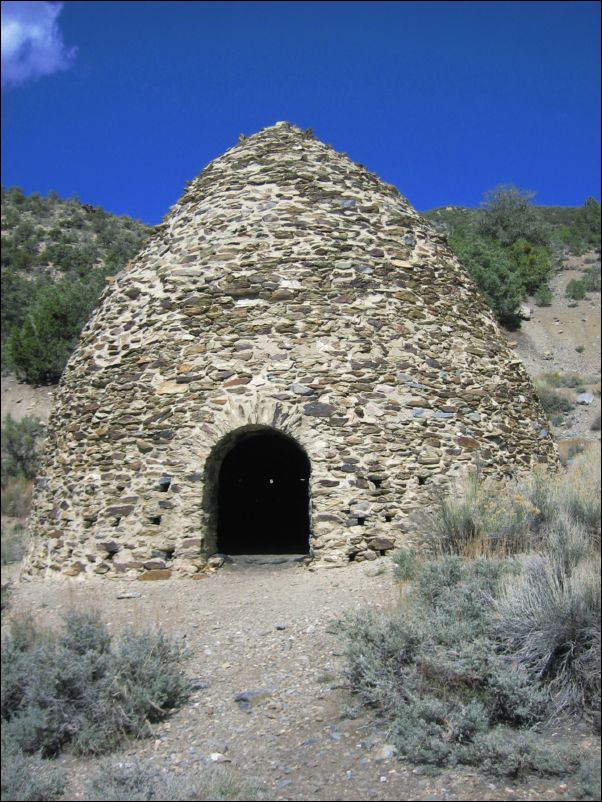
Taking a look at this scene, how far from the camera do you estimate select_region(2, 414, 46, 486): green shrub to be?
1812 centimetres

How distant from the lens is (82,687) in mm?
4871

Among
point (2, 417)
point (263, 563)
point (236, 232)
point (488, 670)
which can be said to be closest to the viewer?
point (488, 670)

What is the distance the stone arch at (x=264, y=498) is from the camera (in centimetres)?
1111

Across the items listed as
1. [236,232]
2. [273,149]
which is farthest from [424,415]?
[273,149]

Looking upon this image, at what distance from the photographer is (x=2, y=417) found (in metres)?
21.8

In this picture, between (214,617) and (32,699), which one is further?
(214,617)

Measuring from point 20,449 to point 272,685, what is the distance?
14820 mm

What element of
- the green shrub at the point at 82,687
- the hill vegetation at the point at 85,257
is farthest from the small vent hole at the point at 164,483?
the hill vegetation at the point at 85,257

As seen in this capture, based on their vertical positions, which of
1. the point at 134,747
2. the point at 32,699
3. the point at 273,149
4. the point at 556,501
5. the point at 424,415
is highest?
the point at 273,149

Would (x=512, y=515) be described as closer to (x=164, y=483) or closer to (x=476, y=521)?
(x=476, y=521)

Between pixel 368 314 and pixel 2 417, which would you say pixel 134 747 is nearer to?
pixel 368 314

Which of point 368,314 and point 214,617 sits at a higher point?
point 368,314

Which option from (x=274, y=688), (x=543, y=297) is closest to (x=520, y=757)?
(x=274, y=688)

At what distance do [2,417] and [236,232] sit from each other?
1507cm
